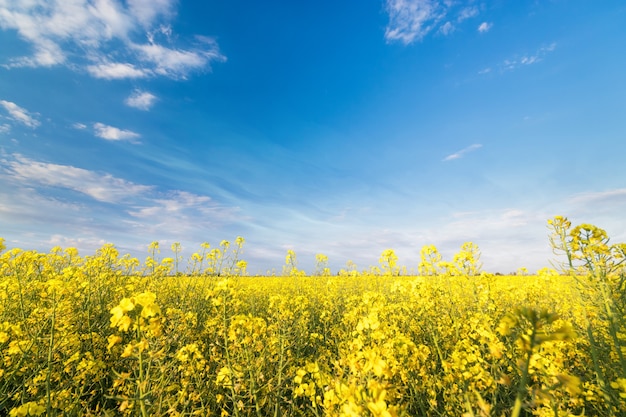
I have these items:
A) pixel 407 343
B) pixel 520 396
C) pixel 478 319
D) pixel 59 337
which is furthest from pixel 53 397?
pixel 478 319

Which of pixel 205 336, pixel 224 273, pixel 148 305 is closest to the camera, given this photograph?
pixel 148 305

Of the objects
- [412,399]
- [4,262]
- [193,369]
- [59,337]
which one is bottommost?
[412,399]

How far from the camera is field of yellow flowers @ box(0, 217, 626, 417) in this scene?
5.95ft

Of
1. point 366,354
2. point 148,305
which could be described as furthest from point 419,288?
point 148,305

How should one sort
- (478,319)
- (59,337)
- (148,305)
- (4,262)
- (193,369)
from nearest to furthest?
1. (148,305)
2. (193,369)
3. (59,337)
4. (478,319)
5. (4,262)

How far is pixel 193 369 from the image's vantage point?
3338 millimetres

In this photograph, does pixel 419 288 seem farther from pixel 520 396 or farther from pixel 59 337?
pixel 59 337

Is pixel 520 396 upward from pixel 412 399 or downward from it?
upward

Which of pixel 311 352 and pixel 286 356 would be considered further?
pixel 311 352

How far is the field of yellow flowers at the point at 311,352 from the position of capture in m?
1.81

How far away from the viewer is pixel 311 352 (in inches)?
213

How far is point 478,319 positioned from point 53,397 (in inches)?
202

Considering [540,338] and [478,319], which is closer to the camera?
[540,338]

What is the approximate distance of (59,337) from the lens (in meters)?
3.55
